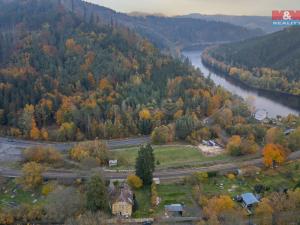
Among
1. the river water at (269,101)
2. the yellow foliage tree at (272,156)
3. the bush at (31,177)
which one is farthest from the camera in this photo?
the river water at (269,101)

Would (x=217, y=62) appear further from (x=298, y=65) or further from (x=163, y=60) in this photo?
(x=163, y=60)

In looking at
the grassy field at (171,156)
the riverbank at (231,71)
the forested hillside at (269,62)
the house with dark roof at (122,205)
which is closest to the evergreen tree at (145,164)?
the house with dark roof at (122,205)

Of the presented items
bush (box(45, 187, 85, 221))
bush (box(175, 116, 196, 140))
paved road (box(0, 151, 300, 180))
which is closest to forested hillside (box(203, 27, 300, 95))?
bush (box(175, 116, 196, 140))

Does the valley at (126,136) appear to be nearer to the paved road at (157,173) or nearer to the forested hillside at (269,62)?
the paved road at (157,173)

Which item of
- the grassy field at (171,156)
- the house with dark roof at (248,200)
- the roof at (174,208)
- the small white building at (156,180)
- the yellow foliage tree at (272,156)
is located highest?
the yellow foliage tree at (272,156)

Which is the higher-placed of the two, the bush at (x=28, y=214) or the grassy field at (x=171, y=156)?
the grassy field at (x=171, y=156)

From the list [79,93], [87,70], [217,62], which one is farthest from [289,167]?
[217,62]
